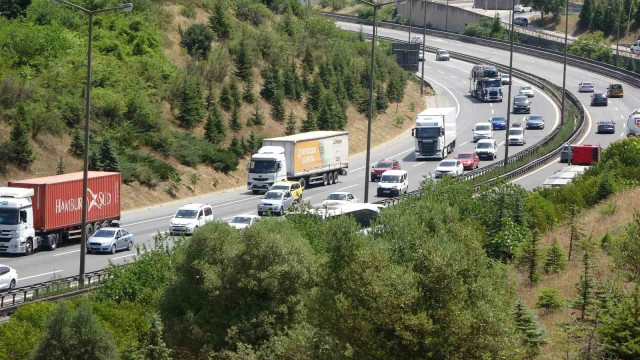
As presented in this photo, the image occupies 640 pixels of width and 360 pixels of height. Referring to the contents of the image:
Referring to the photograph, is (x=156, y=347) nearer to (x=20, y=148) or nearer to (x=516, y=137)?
(x=20, y=148)

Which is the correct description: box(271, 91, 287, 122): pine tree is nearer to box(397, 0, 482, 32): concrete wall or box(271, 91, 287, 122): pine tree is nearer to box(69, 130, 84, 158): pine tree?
box(69, 130, 84, 158): pine tree

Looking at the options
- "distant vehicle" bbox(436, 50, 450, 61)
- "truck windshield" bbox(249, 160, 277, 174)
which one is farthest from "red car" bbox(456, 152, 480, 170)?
"distant vehicle" bbox(436, 50, 450, 61)

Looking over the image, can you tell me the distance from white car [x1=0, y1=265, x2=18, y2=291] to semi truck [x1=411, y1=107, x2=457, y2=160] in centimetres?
4443

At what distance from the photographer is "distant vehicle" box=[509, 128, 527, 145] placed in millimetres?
89500

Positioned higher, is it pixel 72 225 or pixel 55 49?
pixel 55 49

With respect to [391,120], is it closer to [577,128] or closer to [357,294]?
[577,128]

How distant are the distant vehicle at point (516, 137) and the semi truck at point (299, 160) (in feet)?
63.2

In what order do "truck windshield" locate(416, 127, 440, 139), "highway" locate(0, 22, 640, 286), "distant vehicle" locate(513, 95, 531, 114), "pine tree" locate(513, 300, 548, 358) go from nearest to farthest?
"pine tree" locate(513, 300, 548, 358) → "highway" locate(0, 22, 640, 286) → "truck windshield" locate(416, 127, 440, 139) → "distant vehicle" locate(513, 95, 531, 114)

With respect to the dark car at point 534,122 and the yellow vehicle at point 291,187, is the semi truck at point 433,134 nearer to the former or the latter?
the dark car at point 534,122

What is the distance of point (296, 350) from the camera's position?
24.1m

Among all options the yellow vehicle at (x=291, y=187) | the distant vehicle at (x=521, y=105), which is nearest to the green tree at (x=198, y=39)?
the yellow vehicle at (x=291, y=187)

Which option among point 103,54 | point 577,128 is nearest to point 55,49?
point 103,54

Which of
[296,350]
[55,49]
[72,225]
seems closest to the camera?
[296,350]

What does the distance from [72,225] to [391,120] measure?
51.0m
